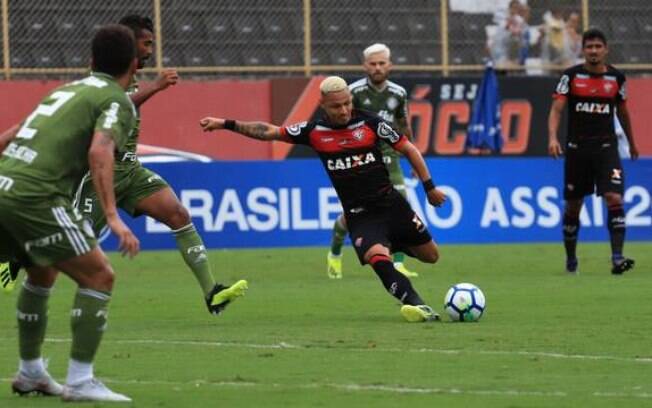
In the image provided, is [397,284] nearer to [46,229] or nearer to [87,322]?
[87,322]

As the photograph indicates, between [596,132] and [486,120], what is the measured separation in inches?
421

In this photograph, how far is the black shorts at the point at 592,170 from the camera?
56.9ft

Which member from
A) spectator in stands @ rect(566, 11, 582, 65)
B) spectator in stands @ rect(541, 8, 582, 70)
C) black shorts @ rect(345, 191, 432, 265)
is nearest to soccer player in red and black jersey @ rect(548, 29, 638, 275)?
black shorts @ rect(345, 191, 432, 265)

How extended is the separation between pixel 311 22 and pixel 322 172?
6.21m

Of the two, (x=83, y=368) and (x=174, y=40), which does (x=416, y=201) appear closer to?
(x=174, y=40)

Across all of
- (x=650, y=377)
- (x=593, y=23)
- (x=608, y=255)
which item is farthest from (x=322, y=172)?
(x=650, y=377)

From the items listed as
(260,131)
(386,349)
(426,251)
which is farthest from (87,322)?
(426,251)

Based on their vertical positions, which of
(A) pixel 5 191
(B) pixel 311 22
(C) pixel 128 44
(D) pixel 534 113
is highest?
(C) pixel 128 44

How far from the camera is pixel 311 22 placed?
28.3m

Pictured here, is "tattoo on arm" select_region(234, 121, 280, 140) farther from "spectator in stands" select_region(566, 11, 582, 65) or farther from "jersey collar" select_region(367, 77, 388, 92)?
"spectator in stands" select_region(566, 11, 582, 65)

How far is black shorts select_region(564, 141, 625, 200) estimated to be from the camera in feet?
56.9

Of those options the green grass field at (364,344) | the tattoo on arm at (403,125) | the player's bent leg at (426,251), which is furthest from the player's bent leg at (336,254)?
the player's bent leg at (426,251)

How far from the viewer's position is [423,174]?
12828mm

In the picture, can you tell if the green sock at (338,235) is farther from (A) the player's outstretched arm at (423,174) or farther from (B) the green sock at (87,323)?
(B) the green sock at (87,323)
